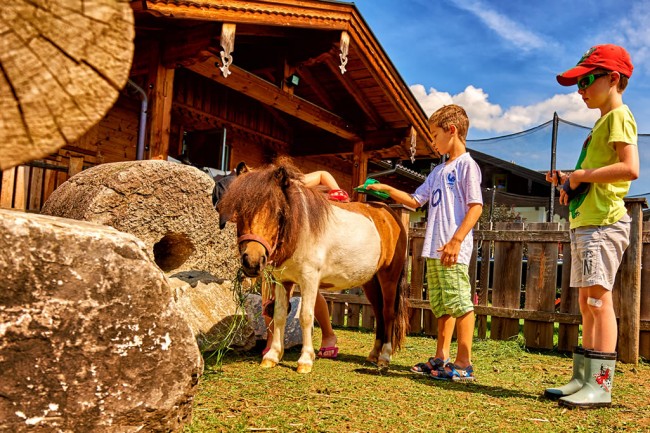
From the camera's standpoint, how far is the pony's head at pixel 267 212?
3180 millimetres

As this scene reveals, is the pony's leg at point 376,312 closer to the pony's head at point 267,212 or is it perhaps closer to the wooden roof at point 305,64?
the pony's head at point 267,212

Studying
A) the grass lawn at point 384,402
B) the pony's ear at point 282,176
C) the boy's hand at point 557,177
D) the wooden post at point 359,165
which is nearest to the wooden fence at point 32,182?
the grass lawn at point 384,402

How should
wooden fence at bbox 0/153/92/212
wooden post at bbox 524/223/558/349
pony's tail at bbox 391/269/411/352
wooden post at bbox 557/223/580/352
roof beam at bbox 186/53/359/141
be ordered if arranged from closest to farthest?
pony's tail at bbox 391/269/411/352
wooden fence at bbox 0/153/92/212
wooden post at bbox 557/223/580/352
wooden post at bbox 524/223/558/349
roof beam at bbox 186/53/359/141

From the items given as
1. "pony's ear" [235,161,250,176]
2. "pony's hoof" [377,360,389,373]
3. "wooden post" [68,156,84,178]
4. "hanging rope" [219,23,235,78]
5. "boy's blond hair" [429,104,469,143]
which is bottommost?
"pony's hoof" [377,360,389,373]

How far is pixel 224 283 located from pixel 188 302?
0.49m

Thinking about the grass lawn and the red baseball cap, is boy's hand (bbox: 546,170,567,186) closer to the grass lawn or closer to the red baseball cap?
the red baseball cap

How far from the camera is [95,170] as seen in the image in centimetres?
413

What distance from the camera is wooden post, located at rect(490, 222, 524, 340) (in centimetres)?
587

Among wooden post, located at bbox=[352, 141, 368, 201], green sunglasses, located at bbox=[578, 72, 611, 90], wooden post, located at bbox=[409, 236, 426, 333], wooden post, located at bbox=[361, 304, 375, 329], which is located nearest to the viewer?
green sunglasses, located at bbox=[578, 72, 611, 90]

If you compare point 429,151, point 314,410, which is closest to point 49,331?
point 314,410

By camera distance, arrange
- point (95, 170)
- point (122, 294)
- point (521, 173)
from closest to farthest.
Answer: point (122, 294) < point (95, 170) < point (521, 173)

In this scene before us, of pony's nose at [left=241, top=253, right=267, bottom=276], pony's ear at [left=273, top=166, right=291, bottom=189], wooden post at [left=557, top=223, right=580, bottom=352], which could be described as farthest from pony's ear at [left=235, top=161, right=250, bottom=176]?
wooden post at [left=557, top=223, right=580, bottom=352]

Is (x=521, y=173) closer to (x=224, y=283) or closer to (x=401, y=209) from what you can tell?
(x=401, y=209)

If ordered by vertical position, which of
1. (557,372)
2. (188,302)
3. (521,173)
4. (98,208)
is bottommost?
(557,372)
